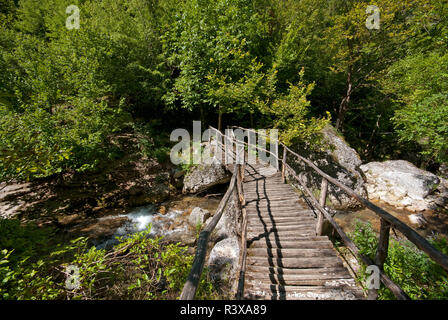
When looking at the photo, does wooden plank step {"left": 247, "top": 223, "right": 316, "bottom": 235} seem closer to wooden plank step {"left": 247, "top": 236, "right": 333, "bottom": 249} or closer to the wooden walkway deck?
the wooden walkway deck

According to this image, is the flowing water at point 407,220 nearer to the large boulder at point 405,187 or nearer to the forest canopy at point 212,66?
the large boulder at point 405,187

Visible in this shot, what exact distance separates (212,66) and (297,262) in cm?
1053

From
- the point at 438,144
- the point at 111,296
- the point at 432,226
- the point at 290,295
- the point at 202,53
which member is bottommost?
the point at 432,226

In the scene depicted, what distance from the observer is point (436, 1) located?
889 centimetres

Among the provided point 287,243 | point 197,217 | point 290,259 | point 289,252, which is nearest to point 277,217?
point 287,243

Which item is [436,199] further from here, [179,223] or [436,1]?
[179,223]

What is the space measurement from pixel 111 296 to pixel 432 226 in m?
12.7

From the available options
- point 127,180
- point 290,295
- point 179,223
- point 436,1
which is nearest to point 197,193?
point 179,223

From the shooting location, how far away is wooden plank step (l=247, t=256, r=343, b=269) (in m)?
2.91

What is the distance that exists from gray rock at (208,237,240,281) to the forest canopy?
18.4 feet

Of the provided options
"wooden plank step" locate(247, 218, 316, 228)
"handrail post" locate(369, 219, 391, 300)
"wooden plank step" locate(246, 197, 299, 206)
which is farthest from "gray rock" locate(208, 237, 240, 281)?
"handrail post" locate(369, 219, 391, 300)

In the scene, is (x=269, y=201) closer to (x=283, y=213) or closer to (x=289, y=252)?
(x=283, y=213)

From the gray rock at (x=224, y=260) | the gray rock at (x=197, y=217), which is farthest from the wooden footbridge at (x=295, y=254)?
the gray rock at (x=197, y=217)

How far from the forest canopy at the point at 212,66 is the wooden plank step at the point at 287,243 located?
565cm
